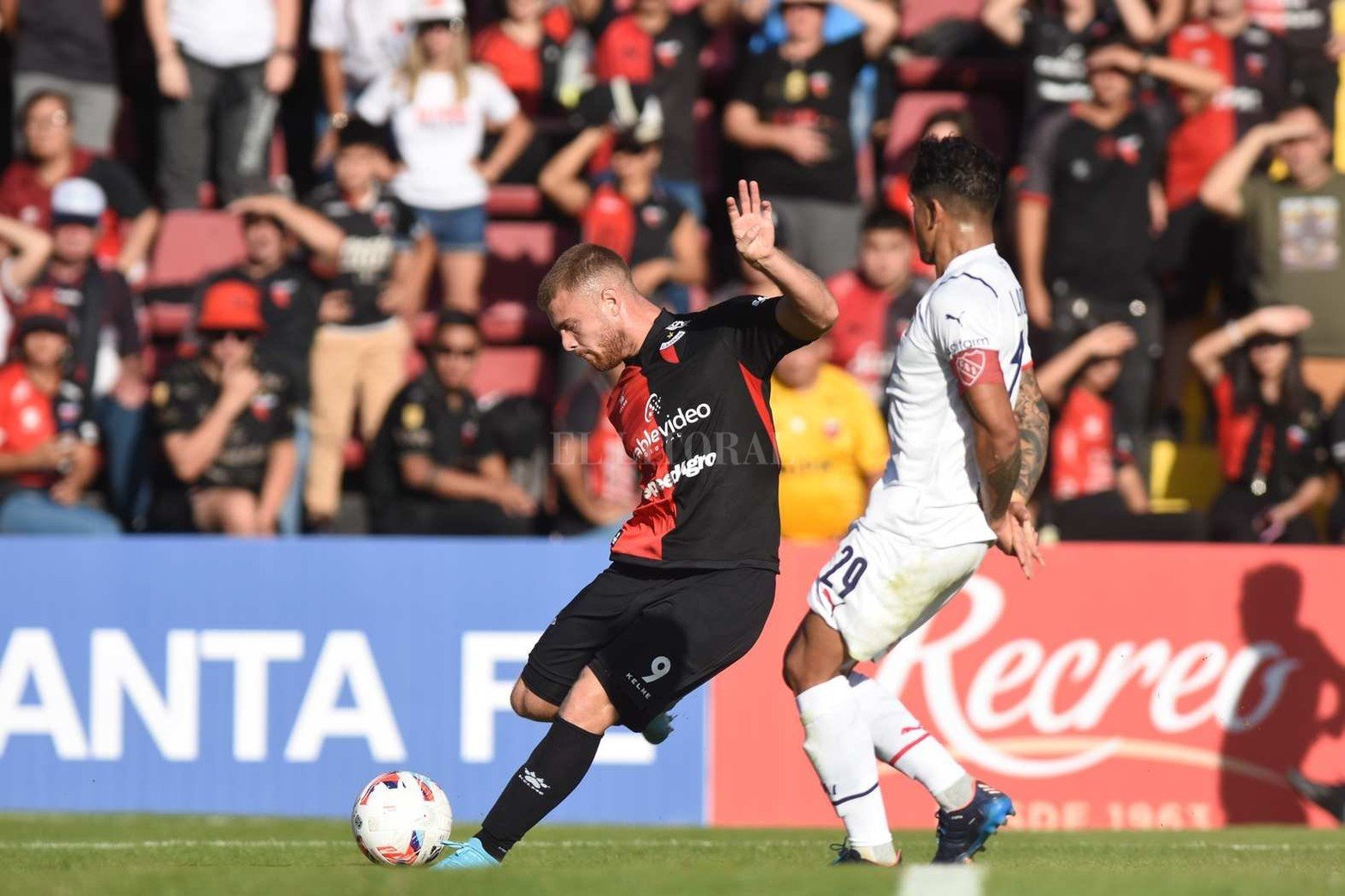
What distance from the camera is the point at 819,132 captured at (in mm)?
12484

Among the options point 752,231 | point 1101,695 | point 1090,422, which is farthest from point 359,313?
point 752,231

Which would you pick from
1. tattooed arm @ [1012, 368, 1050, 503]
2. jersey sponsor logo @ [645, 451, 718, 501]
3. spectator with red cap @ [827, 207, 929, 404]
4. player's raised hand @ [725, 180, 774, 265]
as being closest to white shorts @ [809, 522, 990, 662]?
tattooed arm @ [1012, 368, 1050, 503]

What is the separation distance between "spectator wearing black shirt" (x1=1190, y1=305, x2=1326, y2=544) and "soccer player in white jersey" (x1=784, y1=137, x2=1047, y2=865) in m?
5.01

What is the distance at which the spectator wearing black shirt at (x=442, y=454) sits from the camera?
1112 cm

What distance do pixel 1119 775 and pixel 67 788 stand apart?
17.9 ft

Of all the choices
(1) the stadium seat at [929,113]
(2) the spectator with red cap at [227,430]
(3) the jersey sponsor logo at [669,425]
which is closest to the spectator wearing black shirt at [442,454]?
(2) the spectator with red cap at [227,430]

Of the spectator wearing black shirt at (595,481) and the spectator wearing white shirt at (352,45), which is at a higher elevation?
the spectator wearing white shirt at (352,45)

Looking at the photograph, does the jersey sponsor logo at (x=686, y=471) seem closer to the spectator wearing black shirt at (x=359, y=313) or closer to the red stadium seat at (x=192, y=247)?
the spectator wearing black shirt at (x=359, y=313)

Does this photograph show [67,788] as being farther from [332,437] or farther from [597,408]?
[597,408]

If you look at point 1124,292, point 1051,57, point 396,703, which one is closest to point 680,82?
point 1051,57

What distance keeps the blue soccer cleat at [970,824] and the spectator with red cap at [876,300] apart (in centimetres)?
538

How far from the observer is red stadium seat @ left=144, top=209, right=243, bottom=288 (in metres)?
13.1

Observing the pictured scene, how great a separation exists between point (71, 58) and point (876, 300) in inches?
228

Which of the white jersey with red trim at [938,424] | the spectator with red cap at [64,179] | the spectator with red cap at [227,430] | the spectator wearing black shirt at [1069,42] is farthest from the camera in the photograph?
the spectator wearing black shirt at [1069,42]
